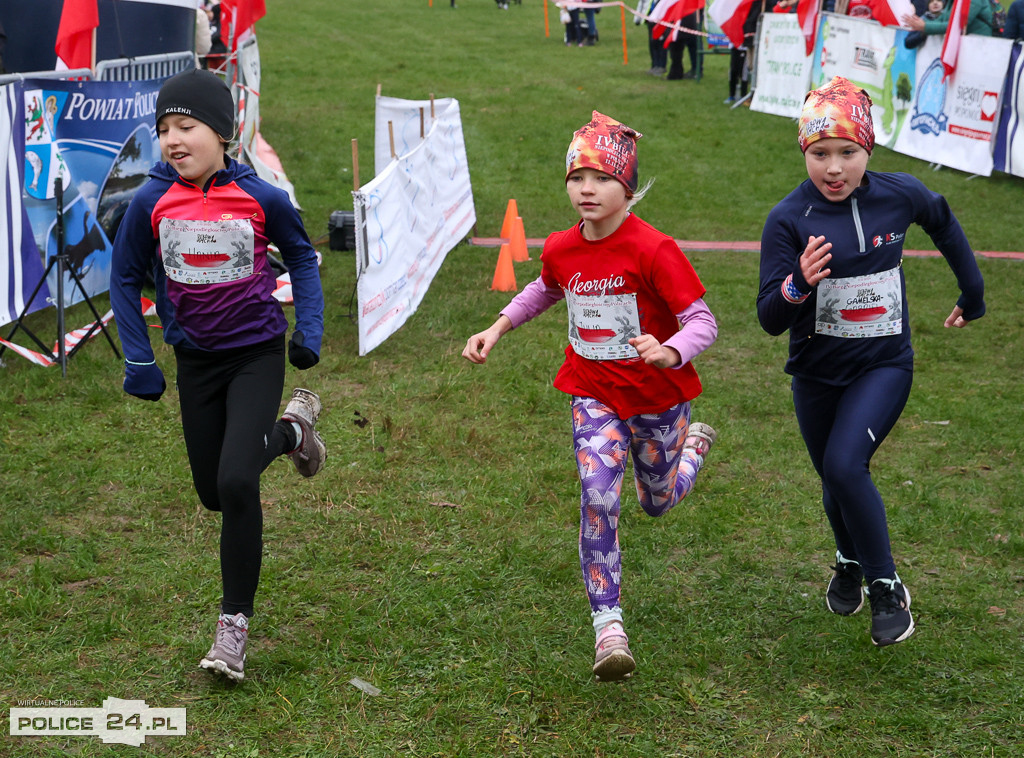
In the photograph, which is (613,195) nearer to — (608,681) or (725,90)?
(608,681)

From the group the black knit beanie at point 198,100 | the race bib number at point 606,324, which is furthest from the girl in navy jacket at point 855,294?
the black knit beanie at point 198,100

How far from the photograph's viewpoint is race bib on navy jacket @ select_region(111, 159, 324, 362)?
13.9 feet

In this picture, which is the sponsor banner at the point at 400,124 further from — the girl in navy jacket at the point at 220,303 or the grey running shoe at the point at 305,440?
the girl in navy jacket at the point at 220,303

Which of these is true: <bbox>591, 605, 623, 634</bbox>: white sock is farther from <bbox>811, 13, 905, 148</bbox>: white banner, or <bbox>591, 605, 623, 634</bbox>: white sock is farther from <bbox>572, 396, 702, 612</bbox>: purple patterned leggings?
<bbox>811, 13, 905, 148</bbox>: white banner

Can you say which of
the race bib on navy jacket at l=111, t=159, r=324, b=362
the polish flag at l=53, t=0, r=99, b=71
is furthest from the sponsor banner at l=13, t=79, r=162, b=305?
the race bib on navy jacket at l=111, t=159, r=324, b=362

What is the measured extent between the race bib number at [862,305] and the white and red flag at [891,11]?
15.2 metres

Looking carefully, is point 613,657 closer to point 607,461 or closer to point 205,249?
point 607,461

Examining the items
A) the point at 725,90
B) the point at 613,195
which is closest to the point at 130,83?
the point at 613,195

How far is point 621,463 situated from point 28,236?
19.1ft

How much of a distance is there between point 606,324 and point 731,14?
1831 centimetres

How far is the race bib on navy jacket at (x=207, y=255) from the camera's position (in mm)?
4250

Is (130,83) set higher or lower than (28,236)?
higher

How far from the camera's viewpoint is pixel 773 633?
15.4 feet

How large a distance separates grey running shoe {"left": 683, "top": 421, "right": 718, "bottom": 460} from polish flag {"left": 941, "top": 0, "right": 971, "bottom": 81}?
12.7 m
